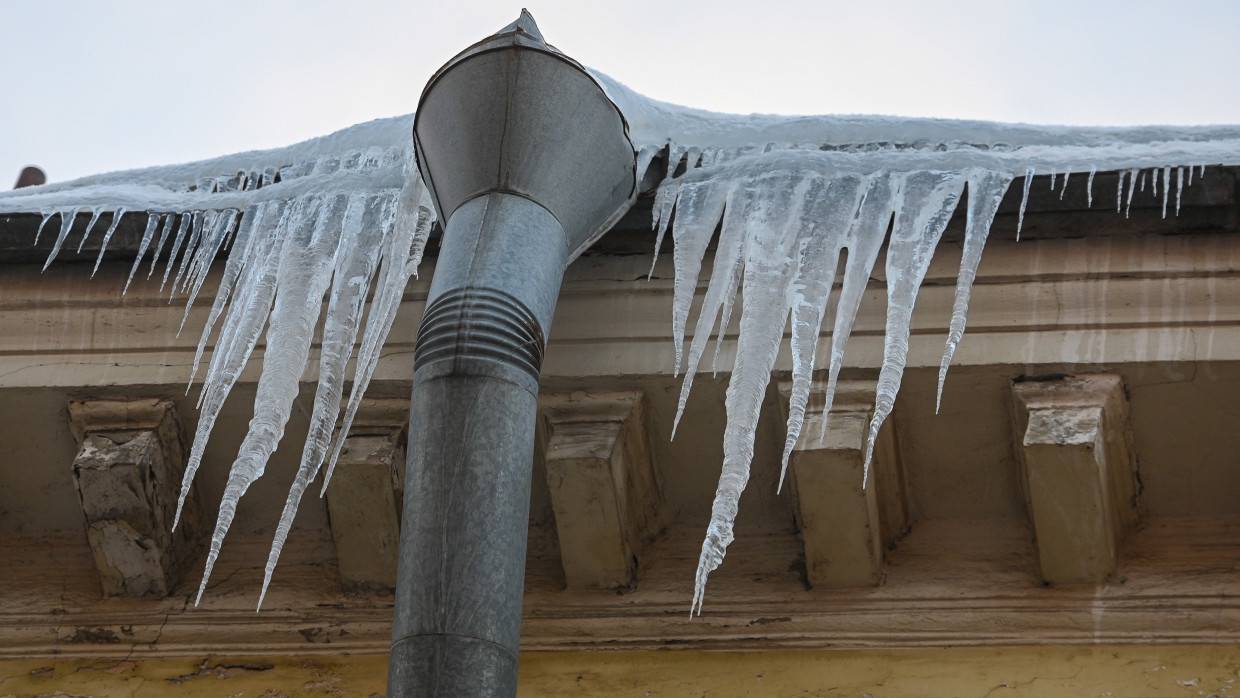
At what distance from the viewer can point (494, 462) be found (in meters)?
3.84

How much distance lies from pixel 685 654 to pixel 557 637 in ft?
1.02

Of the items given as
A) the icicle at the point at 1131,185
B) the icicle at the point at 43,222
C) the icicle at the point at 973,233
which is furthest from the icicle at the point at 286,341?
the icicle at the point at 1131,185

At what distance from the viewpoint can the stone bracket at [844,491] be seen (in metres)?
4.56

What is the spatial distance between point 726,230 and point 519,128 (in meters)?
0.72

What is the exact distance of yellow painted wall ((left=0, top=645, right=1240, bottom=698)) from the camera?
443cm

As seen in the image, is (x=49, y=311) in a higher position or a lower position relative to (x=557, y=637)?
higher

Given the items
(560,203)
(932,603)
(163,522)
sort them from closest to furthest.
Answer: (560,203), (932,603), (163,522)

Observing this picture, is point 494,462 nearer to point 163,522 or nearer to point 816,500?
point 816,500

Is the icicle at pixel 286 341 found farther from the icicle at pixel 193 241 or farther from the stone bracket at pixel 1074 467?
the stone bracket at pixel 1074 467

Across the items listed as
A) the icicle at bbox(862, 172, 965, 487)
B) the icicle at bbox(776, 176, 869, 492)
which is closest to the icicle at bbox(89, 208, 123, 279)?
the icicle at bbox(776, 176, 869, 492)

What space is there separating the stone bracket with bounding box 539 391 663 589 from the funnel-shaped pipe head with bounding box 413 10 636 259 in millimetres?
412

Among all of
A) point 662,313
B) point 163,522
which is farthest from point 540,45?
point 163,522

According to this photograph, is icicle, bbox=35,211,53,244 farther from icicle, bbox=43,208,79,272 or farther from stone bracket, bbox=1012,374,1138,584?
stone bracket, bbox=1012,374,1138,584

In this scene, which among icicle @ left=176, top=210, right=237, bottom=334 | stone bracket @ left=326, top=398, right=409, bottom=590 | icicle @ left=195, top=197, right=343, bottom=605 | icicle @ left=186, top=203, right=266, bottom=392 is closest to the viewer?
icicle @ left=195, top=197, right=343, bottom=605
